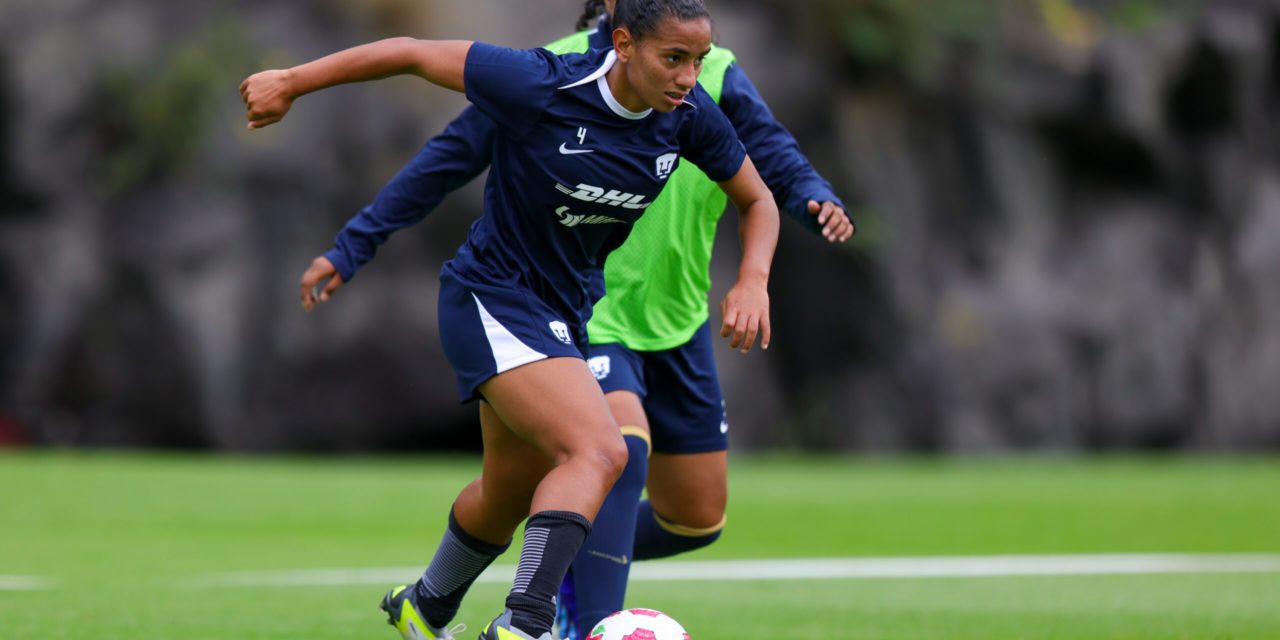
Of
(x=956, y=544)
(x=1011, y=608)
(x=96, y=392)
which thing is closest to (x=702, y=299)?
(x=1011, y=608)

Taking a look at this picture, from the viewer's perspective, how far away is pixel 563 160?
4.00 m

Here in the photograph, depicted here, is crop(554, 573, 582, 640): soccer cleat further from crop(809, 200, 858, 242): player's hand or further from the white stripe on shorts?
crop(809, 200, 858, 242): player's hand

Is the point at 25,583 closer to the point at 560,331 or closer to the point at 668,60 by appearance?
the point at 560,331

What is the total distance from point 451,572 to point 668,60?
6.16 ft

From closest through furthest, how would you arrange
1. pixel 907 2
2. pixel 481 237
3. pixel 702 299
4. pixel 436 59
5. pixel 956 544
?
pixel 436 59
pixel 481 237
pixel 702 299
pixel 956 544
pixel 907 2

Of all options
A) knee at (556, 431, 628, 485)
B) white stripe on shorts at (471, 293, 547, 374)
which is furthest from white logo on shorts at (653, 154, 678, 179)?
knee at (556, 431, 628, 485)

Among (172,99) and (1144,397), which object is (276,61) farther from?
(1144,397)

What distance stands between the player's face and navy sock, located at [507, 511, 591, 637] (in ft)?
4.00

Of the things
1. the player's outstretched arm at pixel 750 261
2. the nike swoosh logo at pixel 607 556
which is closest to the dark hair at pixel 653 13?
the player's outstretched arm at pixel 750 261

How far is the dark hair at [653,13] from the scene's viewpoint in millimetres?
3879

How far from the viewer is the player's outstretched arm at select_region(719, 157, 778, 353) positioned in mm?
4012

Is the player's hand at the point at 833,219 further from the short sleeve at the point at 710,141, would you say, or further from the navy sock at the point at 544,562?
the navy sock at the point at 544,562

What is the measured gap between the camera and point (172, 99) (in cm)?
1878

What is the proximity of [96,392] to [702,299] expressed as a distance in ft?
54.5
